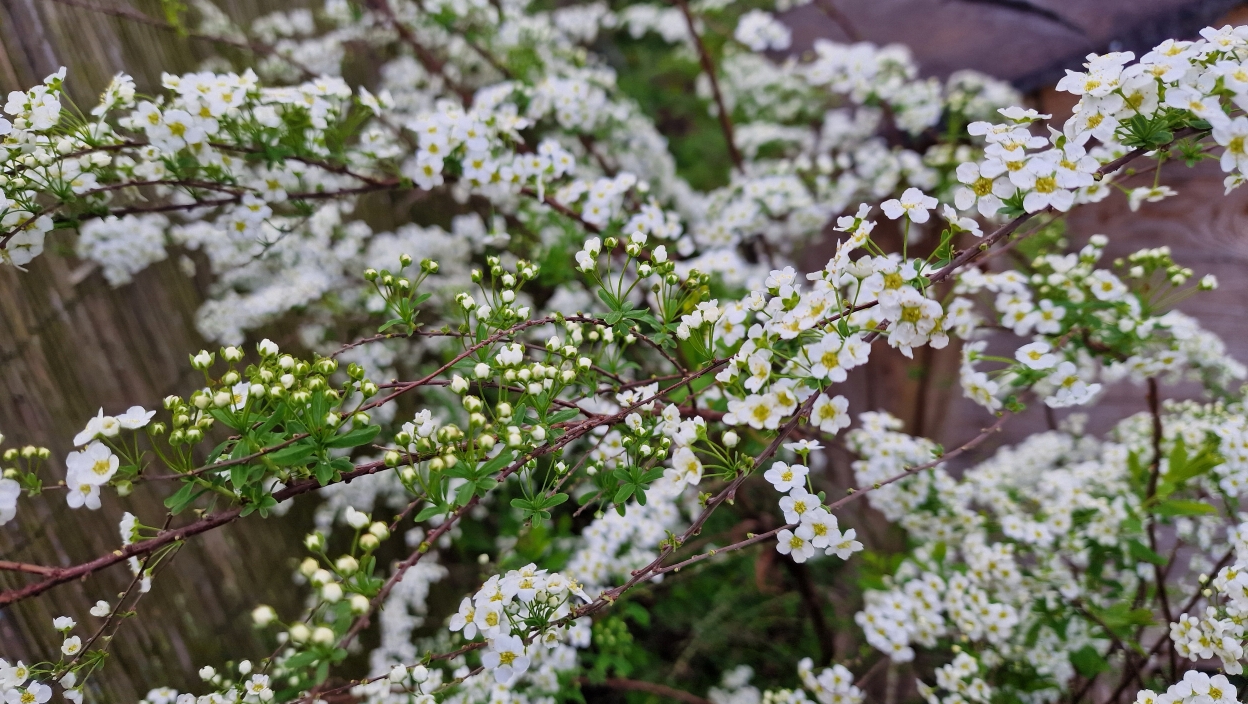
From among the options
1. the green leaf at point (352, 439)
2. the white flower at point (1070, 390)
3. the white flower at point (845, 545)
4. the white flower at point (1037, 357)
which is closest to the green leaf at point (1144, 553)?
the white flower at point (1070, 390)

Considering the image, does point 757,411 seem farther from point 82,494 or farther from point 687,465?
point 82,494

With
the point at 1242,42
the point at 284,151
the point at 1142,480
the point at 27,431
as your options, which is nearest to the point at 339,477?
the point at 284,151

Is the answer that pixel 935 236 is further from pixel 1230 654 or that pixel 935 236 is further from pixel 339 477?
pixel 339 477

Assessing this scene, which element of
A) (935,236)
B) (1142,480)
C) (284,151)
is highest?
(284,151)

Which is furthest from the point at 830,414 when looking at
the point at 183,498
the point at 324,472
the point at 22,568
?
the point at 22,568

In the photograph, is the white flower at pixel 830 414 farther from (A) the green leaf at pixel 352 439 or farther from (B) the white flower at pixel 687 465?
(A) the green leaf at pixel 352 439

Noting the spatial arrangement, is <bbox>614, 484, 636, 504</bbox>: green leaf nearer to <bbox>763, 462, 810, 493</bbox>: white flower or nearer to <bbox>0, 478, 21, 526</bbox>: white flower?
<bbox>763, 462, 810, 493</bbox>: white flower

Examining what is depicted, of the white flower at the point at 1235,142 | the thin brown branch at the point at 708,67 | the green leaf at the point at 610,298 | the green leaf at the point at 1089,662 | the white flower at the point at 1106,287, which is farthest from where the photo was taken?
the thin brown branch at the point at 708,67
